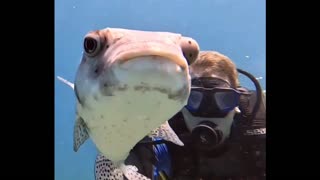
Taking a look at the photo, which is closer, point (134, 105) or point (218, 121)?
point (134, 105)

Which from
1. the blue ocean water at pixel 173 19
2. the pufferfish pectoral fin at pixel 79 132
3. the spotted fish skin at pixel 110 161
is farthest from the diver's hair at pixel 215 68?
the blue ocean water at pixel 173 19

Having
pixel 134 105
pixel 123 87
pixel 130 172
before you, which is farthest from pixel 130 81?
pixel 130 172

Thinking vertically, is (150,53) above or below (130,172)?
above

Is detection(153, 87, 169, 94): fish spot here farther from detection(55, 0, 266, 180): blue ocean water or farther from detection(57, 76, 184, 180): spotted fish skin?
detection(55, 0, 266, 180): blue ocean water

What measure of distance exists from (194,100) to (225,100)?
27cm

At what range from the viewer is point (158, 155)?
339 centimetres

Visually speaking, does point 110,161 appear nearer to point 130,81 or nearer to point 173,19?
point 130,81

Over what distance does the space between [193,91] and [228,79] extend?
1.43 ft

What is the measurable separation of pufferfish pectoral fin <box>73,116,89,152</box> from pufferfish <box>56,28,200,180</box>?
11cm

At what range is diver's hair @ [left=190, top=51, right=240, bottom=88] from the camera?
396 cm

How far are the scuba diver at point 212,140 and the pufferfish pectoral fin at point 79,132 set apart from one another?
0.56 m

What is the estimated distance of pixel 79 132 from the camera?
265 cm

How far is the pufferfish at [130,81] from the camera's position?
1.77 metres
